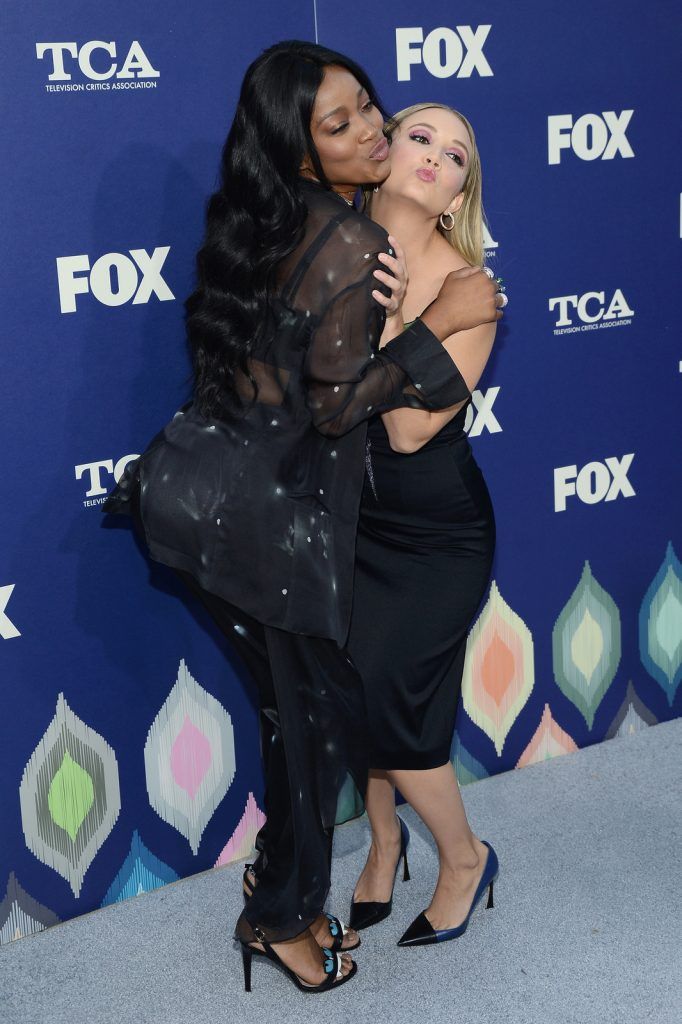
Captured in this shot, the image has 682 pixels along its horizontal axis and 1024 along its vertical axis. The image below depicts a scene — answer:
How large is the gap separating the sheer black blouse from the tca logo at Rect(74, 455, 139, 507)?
28cm

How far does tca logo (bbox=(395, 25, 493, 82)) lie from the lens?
2.64 m

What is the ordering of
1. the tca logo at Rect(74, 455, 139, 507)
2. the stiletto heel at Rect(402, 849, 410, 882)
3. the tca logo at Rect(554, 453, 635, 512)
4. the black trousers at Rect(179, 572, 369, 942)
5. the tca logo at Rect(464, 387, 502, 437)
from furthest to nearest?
the tca logo at Rect(554, 453, 635, 512) → the tca logo at Rect(464, 387, 502, 437) → the stiletto heel at Rect(402, 849, 410, 882) → the tca logo at Rect(74, 455, 139, 507) → the black trousers at Rect(179, 572, 369, 942)

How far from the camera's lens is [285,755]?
232 cm

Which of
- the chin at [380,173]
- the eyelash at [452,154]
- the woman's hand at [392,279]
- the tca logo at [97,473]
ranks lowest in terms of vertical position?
the tca logo at [97,473]

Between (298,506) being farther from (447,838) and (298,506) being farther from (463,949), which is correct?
(463,949)

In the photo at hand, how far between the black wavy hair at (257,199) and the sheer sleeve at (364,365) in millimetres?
114

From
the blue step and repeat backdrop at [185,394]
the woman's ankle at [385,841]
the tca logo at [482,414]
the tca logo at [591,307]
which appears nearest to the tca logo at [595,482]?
the blue step and repeat backdrop at [185,394]

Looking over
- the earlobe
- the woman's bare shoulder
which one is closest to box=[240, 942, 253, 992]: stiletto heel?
the woman's bare shoulder

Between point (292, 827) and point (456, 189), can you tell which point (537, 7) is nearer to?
point (456, 189)

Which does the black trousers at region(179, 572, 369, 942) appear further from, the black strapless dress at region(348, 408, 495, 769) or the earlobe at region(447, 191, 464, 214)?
the earlobe at region(447, 191, 464, 214)

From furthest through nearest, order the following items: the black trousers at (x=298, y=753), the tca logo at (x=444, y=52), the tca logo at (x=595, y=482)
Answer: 1. the tca logo at (x=595, y=482)
2. the tca logo at (x=444, y=52)
3. the black trousers at (x=298, y=753)

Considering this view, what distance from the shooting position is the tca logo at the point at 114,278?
7.88 feet

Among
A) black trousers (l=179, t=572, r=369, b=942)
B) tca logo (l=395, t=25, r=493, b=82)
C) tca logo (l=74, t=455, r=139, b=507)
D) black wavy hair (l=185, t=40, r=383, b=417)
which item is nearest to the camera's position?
black wavy hair (l=185, t=40, r=383, b=417)

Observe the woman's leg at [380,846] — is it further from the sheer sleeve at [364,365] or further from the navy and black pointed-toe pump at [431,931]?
the sheer sleeve at [364,365]
